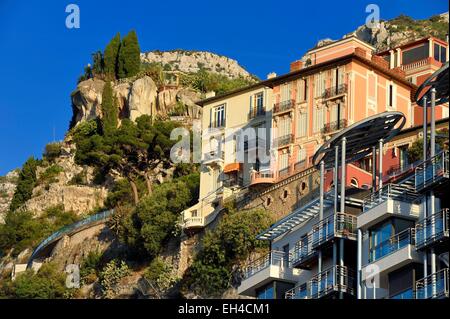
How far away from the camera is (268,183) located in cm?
8612

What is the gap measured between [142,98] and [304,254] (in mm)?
71993

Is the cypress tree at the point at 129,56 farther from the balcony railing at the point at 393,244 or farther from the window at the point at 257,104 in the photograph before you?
the balcony railing at the point at 393,244

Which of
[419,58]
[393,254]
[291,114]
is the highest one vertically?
[419,58]

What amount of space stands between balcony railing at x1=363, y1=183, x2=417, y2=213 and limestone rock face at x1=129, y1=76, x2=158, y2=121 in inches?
2899

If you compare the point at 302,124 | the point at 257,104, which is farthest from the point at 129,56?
the point at 302,124

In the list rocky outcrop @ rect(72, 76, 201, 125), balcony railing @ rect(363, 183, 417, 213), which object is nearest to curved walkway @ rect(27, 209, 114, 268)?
rocky outcrop @ rect(72, 76, 201, 125)

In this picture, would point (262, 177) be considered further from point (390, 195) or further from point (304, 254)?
point (390, 195)

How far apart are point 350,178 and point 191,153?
46399 mm

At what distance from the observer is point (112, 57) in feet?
456

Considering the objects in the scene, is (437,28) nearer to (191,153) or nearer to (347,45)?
(191,153)

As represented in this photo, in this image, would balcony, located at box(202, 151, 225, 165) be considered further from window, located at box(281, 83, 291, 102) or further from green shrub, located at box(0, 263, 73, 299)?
green shrub, located at box(0, 263, 73, 299)

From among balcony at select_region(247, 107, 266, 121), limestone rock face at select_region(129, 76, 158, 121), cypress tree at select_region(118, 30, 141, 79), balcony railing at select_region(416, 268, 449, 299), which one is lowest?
balcony railing at select_region(416, 268, 449, 299)

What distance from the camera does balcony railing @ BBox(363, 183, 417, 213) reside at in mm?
50969

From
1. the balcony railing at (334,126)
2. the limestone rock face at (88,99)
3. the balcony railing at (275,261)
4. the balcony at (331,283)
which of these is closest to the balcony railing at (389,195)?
the balcony at (331,283)
